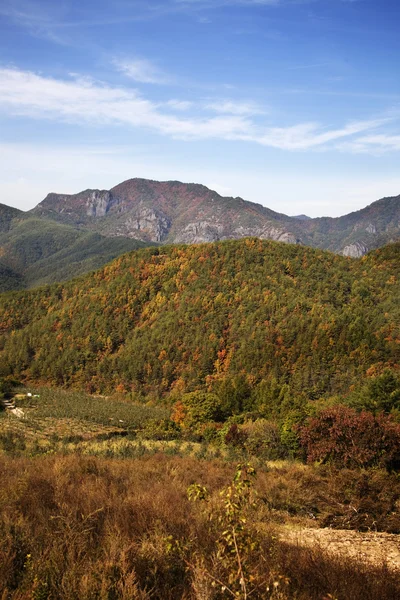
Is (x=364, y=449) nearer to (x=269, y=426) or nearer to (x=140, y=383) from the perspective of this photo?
(x=269, y=426)

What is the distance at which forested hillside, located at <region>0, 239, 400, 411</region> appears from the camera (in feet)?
277

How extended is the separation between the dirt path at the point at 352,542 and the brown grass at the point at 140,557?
2.85 metres

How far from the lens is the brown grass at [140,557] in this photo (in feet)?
20.1

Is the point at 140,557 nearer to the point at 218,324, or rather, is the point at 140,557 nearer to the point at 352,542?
the point at 352,542

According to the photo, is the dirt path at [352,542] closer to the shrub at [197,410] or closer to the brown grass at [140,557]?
the brown grass at [140,557]

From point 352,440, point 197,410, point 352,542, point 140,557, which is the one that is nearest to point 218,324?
point 197,410

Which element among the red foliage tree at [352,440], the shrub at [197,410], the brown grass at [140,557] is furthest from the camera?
the shrub at [197,410]

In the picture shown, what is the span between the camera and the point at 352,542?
1280 centimetres

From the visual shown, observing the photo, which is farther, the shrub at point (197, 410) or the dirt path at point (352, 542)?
the shrub at point (197, 410)

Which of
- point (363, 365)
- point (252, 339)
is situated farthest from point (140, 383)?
point (363, 365)

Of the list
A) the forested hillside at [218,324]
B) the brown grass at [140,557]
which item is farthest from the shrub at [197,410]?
the brown grass at [140,557]

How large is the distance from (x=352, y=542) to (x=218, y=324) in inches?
4124

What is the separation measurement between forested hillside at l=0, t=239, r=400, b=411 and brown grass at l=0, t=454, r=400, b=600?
4964cm

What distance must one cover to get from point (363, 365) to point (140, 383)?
192ft
